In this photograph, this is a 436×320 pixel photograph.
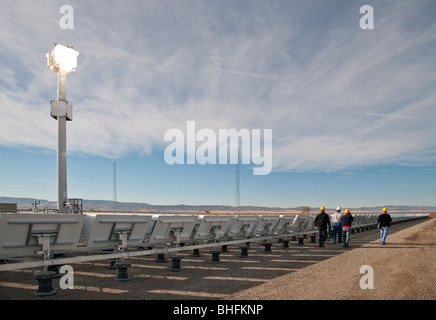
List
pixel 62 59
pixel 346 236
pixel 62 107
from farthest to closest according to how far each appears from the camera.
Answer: pixel 62 59, pixel 62 107, pixel 346 236

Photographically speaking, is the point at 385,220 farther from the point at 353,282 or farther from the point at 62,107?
the point at 62,107

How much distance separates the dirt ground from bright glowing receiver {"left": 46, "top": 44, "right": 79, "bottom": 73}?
20829mm

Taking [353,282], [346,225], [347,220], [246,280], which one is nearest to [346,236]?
[346,225]

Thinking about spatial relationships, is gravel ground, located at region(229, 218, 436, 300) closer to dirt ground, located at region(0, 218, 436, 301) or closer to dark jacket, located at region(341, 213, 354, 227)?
dirt ground, located at region(0, 218, 436, 301)

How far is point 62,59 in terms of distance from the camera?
26969 mm

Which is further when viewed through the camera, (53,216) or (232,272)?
(232,272)

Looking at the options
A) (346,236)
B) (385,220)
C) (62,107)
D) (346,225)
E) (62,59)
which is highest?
(62,59)

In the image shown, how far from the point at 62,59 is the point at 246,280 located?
82.1ft

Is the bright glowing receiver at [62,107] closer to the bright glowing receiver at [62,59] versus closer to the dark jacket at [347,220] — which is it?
the bright glowing receiver at [62,59]

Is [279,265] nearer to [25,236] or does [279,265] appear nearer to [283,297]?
[283,297]

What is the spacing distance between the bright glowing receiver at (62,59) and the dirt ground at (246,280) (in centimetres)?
2083
